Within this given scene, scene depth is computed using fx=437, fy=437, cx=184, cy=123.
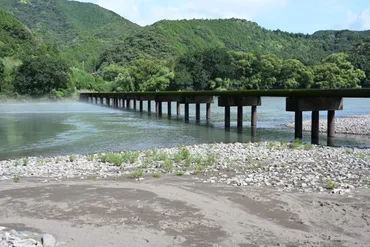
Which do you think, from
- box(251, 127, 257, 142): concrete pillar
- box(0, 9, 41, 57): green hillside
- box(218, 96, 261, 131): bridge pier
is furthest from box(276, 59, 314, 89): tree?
box(251, 127, 257, 142): concrete pillar

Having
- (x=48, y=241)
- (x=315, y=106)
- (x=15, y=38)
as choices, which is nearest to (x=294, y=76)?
(x=15, y=38)

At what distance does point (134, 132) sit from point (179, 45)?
166m

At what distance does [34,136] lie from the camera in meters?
25.2

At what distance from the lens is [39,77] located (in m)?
94.2

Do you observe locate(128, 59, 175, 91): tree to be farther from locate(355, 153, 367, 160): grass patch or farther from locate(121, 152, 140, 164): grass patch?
locate(355, 153, 367, 160): grass patch

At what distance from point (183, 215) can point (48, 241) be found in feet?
7.99

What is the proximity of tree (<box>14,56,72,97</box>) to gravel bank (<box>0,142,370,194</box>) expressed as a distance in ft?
279

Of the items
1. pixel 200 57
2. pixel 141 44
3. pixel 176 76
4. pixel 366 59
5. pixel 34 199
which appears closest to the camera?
pixel 34 199

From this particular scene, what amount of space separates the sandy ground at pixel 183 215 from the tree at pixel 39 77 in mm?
90096

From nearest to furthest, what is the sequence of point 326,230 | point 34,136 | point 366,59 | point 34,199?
point 326,230
point 34,199
point 34,136
point 366,59

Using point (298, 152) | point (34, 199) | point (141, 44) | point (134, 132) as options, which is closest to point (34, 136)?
point (134, 132)

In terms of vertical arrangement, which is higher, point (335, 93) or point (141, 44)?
point (141, 44)

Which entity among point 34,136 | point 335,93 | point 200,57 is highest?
point 200,57

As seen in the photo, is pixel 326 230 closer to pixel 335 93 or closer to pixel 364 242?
pixel 364 242
